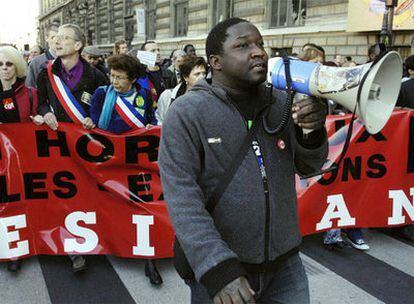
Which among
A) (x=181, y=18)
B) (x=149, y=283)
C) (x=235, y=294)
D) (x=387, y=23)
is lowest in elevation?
(x=149, y=283)

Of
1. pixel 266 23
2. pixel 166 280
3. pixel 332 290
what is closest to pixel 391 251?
pixel 332 290

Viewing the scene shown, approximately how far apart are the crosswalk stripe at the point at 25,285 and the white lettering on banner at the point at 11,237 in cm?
16

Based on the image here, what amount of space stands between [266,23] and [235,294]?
16.9m

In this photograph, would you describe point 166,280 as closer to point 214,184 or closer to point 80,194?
point 80,194

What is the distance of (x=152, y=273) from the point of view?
3.82 m

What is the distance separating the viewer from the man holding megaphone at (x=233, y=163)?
1.62m

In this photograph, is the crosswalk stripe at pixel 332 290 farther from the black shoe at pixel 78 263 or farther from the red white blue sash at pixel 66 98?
the red white blue sash at pixel 66 98

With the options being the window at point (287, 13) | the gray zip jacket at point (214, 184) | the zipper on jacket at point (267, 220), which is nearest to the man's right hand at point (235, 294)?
the gray zip jacket at point (214, 184)

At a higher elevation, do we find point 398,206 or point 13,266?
point 398,206

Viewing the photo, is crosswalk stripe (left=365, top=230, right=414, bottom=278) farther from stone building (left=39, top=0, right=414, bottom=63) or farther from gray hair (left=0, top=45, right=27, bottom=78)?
gray hair (left=0, top=45, right=27, bottom=78)

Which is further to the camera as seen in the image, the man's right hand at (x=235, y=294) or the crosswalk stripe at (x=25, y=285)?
the crosswalk stripe at (x=25, y=285)

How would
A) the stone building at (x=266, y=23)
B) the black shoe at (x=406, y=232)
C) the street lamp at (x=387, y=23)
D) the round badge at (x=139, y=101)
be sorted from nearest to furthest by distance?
the round badge at (x=139, y=101), the black shoe at (x=406, y=232), the street lamp at (x=387, y=23), the stone building at (x=266, y=23)

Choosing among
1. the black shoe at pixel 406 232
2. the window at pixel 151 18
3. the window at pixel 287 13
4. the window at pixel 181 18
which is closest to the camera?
the black shoe at pixel 406 232

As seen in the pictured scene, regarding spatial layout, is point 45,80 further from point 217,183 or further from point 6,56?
point 217,183
